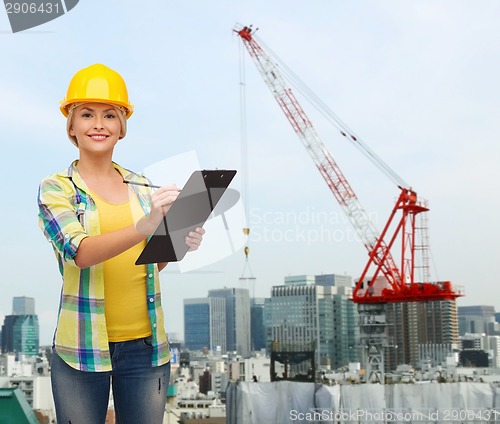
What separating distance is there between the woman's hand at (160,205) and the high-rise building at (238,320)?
36888mm

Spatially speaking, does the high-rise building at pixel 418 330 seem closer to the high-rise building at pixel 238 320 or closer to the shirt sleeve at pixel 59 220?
the high-rise building at pixel 238 320

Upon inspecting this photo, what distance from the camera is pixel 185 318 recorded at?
45.5 m

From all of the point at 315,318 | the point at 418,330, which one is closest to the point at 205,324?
the point at 315,318

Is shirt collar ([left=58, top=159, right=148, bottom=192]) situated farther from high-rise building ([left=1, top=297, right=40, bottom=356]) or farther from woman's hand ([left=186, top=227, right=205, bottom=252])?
high-rise building ([left=1, top=297, right=40, bottom=356])

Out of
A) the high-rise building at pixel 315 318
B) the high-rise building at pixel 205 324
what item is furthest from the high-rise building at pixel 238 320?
the high-rise building at pixel 315 318

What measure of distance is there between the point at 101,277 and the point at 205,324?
44.0 metres

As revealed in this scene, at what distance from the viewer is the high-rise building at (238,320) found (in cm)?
3859

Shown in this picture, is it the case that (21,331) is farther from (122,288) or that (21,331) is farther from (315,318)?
(122,288)

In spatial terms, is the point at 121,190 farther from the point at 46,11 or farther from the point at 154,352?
the point at 46,11

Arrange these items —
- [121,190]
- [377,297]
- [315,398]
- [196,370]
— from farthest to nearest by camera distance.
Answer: [196,370]
[377,297]
[315,398]
[121,190]

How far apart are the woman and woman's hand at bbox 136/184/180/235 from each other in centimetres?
3

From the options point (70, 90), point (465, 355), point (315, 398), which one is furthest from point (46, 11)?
point (465, 355)

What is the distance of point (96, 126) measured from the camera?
3.50ft

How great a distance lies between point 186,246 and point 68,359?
225 millimetres
